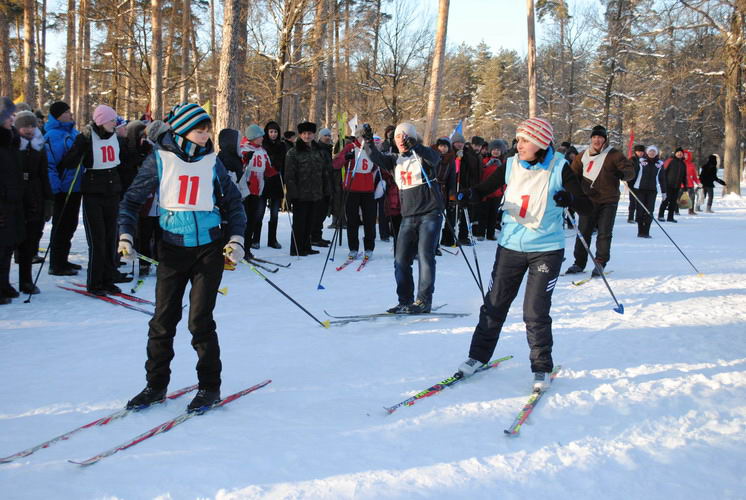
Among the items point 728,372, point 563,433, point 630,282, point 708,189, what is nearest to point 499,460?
point 563,433

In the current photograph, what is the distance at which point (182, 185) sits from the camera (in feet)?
11.9

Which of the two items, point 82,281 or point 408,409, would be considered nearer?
point 408,409

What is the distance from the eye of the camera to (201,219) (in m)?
3.69

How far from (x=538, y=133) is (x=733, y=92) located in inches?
1040

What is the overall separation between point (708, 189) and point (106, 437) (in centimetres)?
2138

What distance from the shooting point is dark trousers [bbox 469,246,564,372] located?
413cm

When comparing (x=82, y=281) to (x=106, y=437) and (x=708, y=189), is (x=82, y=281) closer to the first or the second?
(x=106, y=437)

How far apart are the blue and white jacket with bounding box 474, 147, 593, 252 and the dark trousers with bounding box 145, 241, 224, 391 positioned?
210 centimetres

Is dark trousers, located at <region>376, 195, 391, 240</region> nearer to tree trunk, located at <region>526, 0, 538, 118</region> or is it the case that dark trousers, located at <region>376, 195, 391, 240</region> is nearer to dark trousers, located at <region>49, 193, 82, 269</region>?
dark trousers, located at <region>49, 193, 82, 269</region>

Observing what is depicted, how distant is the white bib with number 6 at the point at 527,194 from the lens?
417cm

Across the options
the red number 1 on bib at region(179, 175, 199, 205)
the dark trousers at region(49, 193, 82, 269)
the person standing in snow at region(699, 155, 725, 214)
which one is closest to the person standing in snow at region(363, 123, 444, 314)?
the red number 1 on bib at region(179, 175, 199, 205)

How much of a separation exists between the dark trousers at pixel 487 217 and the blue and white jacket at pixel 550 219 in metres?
8.08

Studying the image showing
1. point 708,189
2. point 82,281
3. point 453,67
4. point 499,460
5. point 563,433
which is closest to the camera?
point 499,460

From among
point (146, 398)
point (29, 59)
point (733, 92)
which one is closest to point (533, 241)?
point (146, 398)
